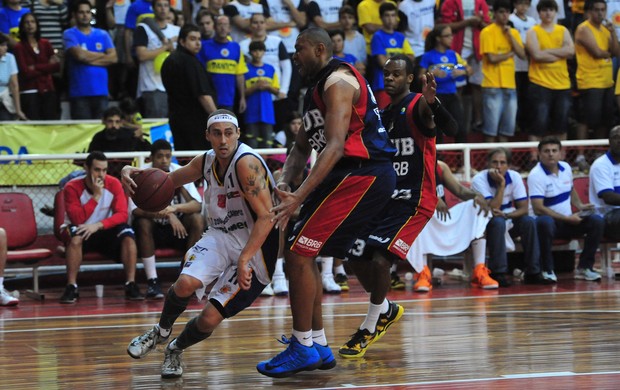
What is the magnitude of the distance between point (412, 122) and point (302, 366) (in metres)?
2.28

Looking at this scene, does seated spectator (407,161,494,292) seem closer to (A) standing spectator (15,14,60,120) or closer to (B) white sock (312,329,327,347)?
(B) white sock (312,329,327,347)

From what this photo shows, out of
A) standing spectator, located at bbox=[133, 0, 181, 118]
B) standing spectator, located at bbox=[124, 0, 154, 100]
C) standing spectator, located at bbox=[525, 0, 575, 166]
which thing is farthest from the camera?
standing spectator, located at bbox=[525, 0, 575, 166]

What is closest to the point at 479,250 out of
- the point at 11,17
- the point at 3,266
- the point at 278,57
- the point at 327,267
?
the point at 327,267

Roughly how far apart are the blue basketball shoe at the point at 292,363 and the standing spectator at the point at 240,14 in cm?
841

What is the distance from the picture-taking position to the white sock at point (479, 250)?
11492mm

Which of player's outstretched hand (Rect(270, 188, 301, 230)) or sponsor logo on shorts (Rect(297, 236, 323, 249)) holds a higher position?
player's outstretched hand (Rect(270, 188, 301, 230))

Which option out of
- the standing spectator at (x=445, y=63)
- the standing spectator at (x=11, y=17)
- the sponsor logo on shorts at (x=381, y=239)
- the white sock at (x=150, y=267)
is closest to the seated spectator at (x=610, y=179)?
the standing spectator at (x=445, y=63)

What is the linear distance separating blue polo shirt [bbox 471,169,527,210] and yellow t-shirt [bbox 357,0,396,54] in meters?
3.20

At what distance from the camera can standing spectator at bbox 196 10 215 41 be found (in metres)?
12.9

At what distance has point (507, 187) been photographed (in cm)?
1180

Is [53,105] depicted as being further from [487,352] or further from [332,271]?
[487,352]

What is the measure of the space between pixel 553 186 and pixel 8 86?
22.1 feet

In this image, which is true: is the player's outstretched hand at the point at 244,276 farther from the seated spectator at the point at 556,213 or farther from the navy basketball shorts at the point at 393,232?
the seated spectator at the point at 556,213

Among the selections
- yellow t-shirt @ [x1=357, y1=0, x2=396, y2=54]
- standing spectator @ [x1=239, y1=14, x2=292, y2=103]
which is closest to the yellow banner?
standing spectator @ [x1=239, y1=14, x2=292, y2=103]
